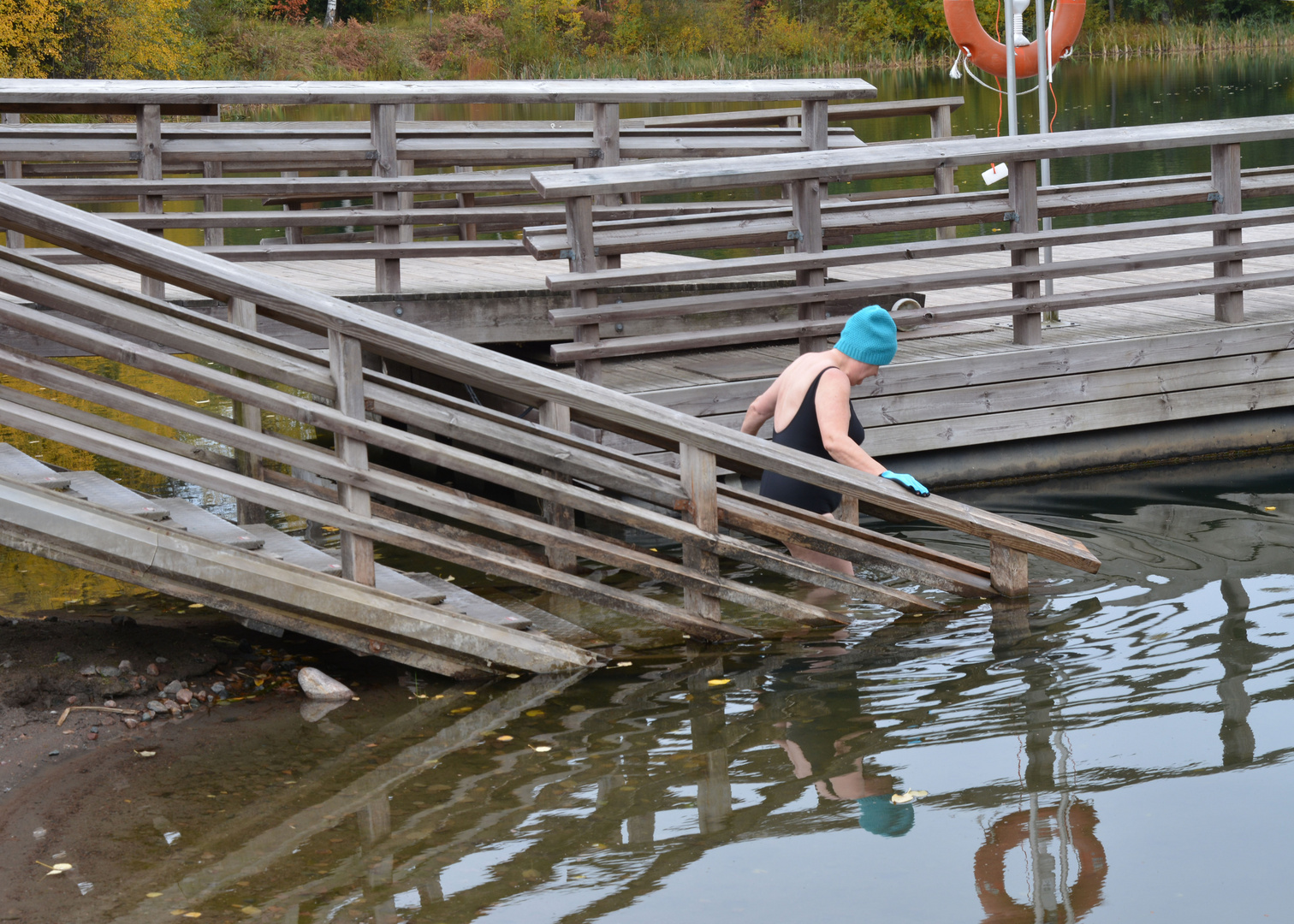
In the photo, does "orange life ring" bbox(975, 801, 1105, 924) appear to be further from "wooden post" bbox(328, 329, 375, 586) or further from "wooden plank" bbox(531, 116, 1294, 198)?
"wooden plank" bbox(531, 116, 1294, 198)

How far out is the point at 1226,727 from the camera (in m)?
4.81

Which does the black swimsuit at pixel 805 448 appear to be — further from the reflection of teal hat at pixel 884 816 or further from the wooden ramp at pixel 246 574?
the reflection of teal hat at pixel 884 816

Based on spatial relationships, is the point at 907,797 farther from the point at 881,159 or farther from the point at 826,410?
the point at 881,159

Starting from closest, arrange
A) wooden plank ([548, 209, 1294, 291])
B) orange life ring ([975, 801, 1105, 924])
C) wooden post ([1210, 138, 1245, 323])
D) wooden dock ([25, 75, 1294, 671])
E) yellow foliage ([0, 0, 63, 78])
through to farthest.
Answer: orange life ring ([975, 801, 1105, 924]) → wooden dock ([25, 75, 1294, 671]) → wooden plank ([548, 209, 1294, 291]) → wooden post ([1210, 138, 1245, 323]) → yellow foliage ([0, 0, 63, 78])

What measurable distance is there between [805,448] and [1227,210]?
371 centimetres

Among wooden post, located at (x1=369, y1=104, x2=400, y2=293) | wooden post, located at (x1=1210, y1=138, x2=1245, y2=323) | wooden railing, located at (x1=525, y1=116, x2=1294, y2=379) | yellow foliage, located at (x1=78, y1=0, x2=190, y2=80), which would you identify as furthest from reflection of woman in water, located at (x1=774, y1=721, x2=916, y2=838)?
yellow foliage, located at (x1=78, y1=0, x2=190, y2=80)

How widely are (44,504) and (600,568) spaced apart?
10.0ft

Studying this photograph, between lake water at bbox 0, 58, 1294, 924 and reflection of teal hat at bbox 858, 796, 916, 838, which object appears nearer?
lake water at bbox 0, 58, 1294, 924

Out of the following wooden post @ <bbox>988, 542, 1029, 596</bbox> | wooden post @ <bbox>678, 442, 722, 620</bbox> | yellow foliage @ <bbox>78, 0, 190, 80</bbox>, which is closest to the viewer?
wooden post @ <bbox>678, 442, 722, 620</bbox>

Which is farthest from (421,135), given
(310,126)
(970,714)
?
(970,714)

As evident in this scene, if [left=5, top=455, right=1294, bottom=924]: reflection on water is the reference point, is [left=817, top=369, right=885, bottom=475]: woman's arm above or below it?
above

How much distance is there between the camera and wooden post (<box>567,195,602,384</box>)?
6895 millimetres

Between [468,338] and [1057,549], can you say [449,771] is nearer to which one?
[1057,549]

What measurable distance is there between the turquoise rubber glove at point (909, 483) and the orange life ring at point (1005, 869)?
5.70ft
